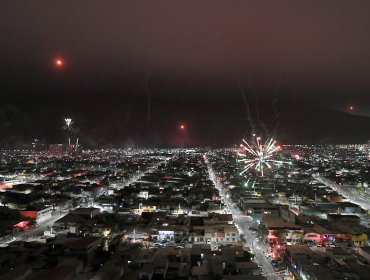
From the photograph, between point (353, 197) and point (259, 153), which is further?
point (259, 153)

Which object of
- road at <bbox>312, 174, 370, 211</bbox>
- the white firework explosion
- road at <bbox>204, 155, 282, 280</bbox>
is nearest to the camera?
road at <bbox>204, 155, 282, 280</bbox>

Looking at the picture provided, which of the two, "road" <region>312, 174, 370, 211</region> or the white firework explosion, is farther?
the white firework explosion

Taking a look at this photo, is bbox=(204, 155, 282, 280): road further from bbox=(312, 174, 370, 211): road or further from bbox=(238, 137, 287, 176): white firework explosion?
bbox=(238, 137, 287, 176): white firework explosion

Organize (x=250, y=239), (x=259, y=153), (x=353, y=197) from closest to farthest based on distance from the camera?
(x=250, y=239), (x=353, y=197), (x=259, y=153)

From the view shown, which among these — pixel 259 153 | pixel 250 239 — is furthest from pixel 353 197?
pixel 250 239

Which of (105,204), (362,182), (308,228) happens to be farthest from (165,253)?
(362,182)

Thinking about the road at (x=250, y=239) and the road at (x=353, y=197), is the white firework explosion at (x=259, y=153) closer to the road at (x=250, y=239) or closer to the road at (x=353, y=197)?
the road at (x=353, y=197)

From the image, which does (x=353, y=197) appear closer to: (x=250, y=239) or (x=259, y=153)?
(x=259, y=153)

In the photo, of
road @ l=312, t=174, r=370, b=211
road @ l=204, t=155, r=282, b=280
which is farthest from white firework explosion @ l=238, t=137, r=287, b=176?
road @ l=204, t=155, r=282, b=280

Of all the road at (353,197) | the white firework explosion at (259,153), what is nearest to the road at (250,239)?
the road at (353,197)

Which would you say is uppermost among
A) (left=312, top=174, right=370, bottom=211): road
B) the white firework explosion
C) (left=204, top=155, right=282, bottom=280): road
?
the white firework explosion

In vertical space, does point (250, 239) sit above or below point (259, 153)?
below

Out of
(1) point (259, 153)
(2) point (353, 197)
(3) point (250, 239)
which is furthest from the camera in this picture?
(1) point (259, 153)
